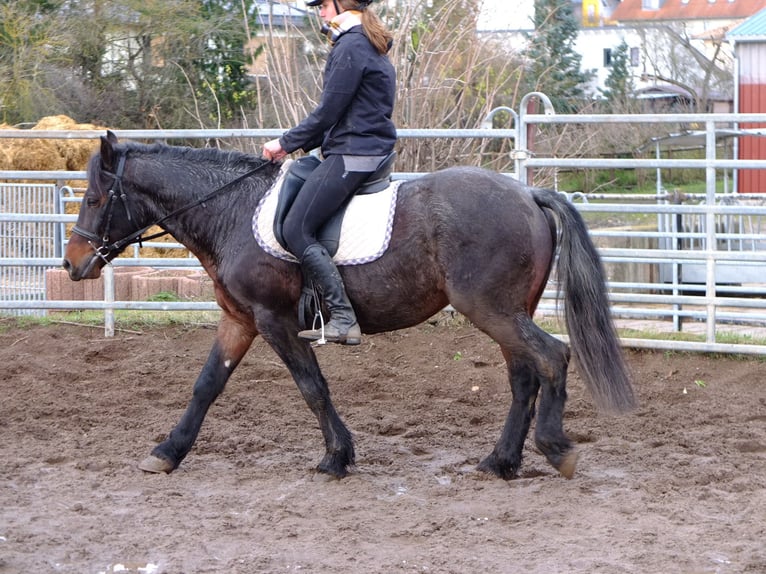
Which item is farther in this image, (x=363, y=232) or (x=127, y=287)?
(x=127, y=287)

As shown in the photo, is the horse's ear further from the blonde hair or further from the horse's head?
the blonde hair

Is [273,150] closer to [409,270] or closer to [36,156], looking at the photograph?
[409,270]

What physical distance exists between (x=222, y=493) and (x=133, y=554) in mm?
933

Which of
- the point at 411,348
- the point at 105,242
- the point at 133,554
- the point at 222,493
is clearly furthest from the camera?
the point at 411,348

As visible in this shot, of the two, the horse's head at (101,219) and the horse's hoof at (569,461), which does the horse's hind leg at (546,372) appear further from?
the horse's head at (101,219)

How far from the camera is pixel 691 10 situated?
182ft

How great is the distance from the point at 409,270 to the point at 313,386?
2.70 ft

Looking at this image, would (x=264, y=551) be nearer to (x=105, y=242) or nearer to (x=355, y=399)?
(x=105, y=242)

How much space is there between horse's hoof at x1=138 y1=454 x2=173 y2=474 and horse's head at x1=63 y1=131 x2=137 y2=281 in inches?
41.9

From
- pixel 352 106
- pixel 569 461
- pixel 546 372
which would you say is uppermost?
pixel 352 106

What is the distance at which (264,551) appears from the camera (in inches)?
159

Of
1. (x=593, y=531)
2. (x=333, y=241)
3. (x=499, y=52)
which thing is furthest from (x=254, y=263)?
(x=499, y=52)

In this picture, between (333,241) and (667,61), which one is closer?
(333,241)

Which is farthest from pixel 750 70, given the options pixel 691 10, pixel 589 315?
pixel 691 10
